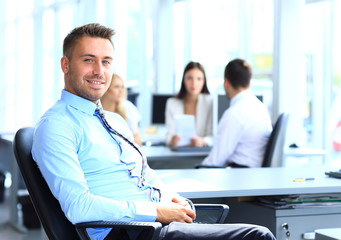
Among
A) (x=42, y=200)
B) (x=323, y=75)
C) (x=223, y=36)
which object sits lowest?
(x=42, y=200)

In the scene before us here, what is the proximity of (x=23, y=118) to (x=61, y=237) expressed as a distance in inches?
439

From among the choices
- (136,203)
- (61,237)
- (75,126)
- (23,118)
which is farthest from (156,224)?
(23,118)

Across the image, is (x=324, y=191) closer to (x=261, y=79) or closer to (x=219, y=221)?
(x=219, y=221)

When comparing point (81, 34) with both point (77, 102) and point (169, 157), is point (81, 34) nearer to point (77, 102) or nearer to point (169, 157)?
point (77, 102)

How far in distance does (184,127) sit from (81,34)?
8.92 feet

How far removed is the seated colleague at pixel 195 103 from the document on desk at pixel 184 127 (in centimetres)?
34

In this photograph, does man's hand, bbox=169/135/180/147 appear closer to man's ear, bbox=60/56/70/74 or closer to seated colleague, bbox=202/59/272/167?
seated colleague, bbox=202/59/272/167

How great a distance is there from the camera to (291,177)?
308 centimetres

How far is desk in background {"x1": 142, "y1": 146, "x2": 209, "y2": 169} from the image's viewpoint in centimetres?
470

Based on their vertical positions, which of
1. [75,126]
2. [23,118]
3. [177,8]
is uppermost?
[177,8]

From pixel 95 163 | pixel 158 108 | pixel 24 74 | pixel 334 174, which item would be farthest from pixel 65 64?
pixel 24 74

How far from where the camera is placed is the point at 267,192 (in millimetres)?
2670

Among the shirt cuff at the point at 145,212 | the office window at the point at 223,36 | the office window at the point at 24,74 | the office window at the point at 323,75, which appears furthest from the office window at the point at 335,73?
the office window at the point at 24,74

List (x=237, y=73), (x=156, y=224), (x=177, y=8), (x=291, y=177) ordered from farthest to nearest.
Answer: (x=177, y=8)
(x=237, y=73)
(x=291, y=177)
(x=156, y=224)
